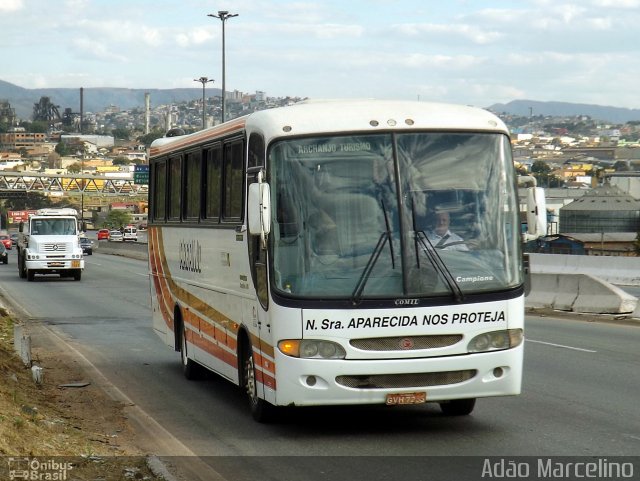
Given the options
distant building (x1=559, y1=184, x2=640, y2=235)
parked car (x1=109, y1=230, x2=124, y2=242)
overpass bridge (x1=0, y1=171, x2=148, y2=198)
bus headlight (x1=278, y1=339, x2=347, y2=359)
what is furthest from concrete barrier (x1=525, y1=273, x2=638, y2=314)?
overpass bridge (x1=0, y1=171, x2=148, y2=198)

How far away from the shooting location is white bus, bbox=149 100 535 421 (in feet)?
33.7

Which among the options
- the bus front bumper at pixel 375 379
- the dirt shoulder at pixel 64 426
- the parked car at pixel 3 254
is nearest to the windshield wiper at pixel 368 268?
the bus front bumper at pixel 375 379

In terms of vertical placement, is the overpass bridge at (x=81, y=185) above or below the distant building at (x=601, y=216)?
above

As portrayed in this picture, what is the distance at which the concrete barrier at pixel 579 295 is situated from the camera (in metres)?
24.0

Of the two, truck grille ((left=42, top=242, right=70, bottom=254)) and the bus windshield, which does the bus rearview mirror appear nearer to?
the bus windshield

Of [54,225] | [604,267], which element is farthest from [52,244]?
[604,267]

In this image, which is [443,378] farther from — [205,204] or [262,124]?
[205,204]

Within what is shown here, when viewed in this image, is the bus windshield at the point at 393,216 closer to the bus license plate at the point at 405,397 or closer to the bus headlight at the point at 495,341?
the bus headlight at the point at 495,341

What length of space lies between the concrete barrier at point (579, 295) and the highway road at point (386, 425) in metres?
5.44

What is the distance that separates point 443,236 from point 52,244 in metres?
34.5

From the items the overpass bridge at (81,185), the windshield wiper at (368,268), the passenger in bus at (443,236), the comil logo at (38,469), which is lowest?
the overpass bridge at (81,185)

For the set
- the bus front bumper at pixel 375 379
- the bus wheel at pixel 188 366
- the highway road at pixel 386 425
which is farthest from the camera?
the bus wheel at pixel 188 366

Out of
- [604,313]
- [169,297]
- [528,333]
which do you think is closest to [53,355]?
[169,297]

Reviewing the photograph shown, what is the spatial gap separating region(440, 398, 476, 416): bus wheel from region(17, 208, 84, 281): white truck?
3288 centimetres
